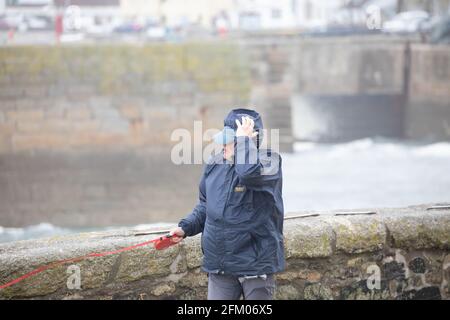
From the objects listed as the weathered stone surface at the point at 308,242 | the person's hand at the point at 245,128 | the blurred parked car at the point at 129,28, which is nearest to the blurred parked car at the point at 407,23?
the blurred parked car at the point at 129,28

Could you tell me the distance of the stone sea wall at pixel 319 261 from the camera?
13.1 feet

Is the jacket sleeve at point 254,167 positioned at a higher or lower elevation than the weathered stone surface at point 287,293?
higher

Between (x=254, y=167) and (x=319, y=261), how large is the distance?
1179 mm

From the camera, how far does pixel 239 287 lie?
336 cm

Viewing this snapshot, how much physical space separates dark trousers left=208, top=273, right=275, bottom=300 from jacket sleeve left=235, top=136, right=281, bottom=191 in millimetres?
405

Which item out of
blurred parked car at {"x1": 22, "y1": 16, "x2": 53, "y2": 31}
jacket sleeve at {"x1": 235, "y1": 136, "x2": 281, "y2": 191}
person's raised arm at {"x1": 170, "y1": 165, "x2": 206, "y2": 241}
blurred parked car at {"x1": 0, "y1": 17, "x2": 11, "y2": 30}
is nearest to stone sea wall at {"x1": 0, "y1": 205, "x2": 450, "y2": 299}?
person's raised arm at {"x1": 170, "y1": 165, "x2": 206, "y2": 241}

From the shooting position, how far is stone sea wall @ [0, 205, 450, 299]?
3.98 m

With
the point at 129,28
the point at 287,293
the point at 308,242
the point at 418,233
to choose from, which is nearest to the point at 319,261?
the point at 308,242

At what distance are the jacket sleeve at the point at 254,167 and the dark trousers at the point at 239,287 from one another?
1.33 feet

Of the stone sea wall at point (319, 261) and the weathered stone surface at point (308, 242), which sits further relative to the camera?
the weathered stone surface at point (308, 242)

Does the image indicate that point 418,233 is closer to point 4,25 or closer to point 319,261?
point 319,261

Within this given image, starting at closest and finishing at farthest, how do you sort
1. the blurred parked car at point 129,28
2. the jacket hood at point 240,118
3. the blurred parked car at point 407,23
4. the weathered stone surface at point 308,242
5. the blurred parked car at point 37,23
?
the jacket hood at point 240,118 < the weathered stone surface at point 308,242 < the blurred parked car at point 37,23 < the blurred parked car at point 407,23 < the blurred parked car at point 129,28

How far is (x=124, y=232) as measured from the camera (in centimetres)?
430

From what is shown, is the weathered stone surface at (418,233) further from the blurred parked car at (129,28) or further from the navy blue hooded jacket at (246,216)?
the blurred parked car at (129,28)
